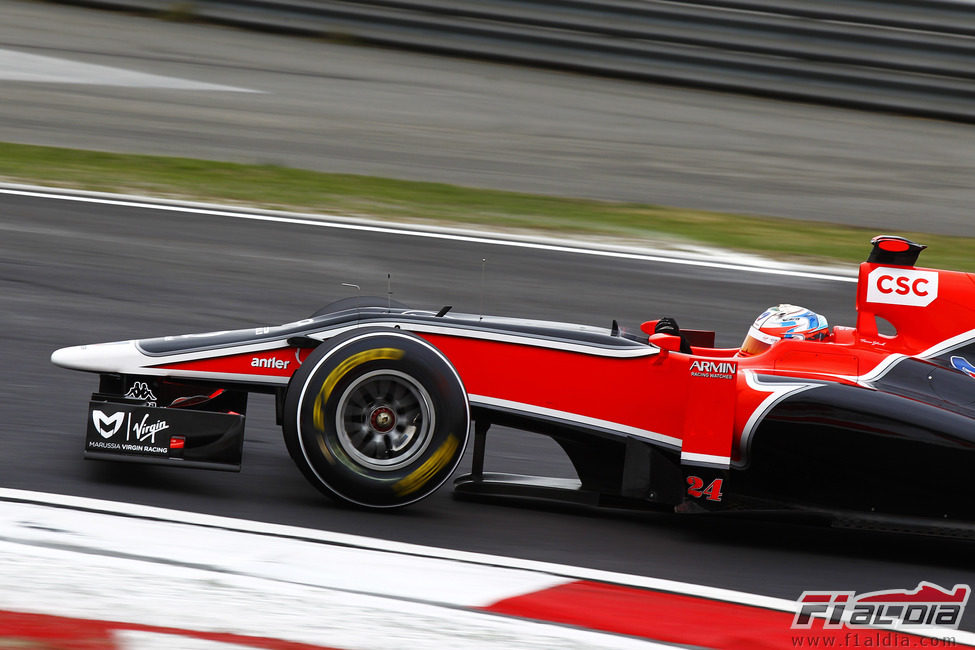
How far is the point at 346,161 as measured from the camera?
11758 mm

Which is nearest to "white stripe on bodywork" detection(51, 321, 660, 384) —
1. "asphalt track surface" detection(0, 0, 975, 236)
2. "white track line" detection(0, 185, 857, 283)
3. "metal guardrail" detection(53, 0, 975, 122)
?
"white track line" detection(0, 185, 857, 283)

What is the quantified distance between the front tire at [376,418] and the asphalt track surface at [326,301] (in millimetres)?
191

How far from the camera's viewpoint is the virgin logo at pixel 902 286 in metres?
5.03

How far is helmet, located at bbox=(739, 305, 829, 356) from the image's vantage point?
16.5 feet

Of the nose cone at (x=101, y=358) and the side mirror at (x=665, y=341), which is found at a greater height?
the side mirror at (x=665, y=341)

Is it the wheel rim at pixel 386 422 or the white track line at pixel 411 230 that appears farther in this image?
the white track line at pixel 411 230

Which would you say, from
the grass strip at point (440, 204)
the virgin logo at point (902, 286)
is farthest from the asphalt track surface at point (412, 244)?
the virgin logo at point (902, 286)

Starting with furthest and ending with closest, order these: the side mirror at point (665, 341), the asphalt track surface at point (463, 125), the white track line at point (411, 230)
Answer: the asphalt track surface at point (463, 125), the white track line at point (411, 230), the side mirror at point (665, 341)

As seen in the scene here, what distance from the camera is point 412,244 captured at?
9.08 m

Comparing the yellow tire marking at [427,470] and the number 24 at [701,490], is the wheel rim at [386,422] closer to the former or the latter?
the yellow tire marking at [427,470]

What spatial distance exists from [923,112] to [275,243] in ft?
29.4

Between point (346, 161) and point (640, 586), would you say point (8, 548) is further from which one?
point (346, 161)

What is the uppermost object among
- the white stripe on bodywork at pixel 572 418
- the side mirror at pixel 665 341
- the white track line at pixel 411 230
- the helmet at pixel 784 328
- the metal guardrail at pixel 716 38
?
the metal guardrail at pixel 716 38

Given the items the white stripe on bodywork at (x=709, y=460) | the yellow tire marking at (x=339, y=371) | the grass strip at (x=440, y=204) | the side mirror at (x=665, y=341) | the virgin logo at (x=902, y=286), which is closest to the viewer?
the yellow tire marking at (x=339, y=371)
